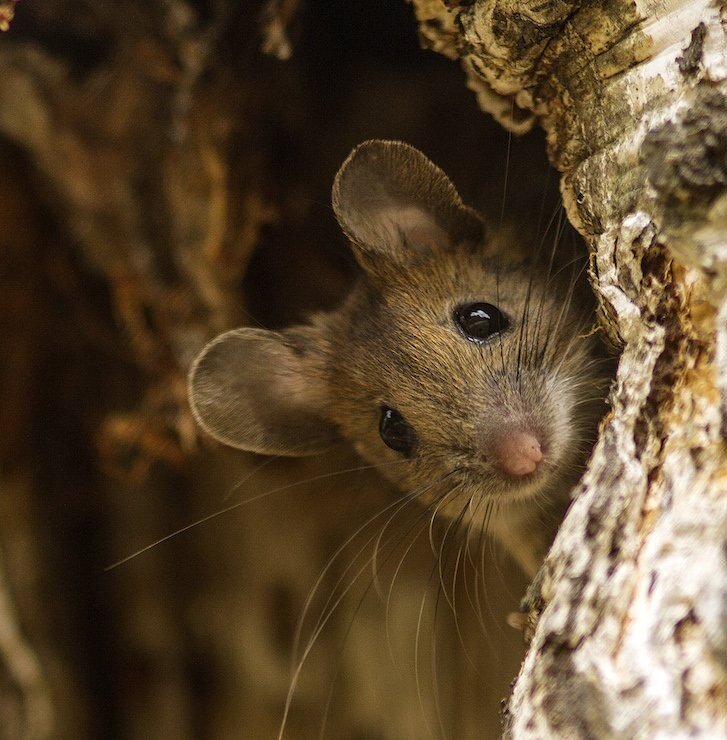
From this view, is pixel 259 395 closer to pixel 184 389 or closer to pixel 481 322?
pixel 184 389

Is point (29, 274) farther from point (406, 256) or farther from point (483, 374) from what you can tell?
point (483, 374)

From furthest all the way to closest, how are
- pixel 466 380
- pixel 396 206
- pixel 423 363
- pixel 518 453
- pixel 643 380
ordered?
pixel 396 206 → pixel 423 363 → pixel 466 380 → pixel 518 453 → pixel 643 380

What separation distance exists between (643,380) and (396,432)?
1.21m

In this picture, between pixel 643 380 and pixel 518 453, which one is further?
pixel 518 453

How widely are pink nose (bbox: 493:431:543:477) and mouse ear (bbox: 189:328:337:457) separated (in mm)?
967

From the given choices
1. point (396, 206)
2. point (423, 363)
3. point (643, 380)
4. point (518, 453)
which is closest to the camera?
point (643, 380)

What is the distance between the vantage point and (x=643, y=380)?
1.93 metres

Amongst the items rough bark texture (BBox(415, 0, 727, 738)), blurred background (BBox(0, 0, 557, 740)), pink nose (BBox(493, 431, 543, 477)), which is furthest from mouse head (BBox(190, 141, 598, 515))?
rough bark texture (BBox(415, 0, 727, 738))

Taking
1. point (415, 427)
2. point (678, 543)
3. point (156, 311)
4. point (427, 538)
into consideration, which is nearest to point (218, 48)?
point (156, 311)

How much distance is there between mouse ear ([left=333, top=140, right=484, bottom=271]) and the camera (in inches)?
110

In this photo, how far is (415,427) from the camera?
288 cm

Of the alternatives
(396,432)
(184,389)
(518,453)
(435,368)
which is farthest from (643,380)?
(184,389)

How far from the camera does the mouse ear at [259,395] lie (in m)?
3.12

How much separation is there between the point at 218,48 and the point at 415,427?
5.72 feet
